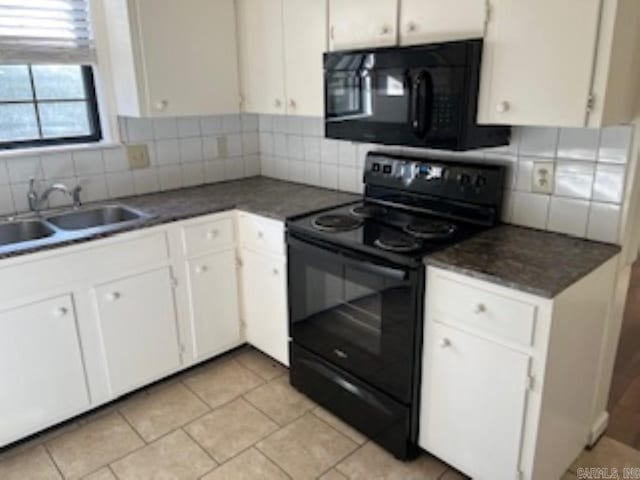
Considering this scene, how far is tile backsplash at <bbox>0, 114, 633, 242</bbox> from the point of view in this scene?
181 cm

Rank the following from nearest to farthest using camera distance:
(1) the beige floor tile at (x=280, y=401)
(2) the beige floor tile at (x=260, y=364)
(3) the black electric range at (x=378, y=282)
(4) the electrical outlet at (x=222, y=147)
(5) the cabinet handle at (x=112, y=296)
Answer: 1. (3) the black electric range at (x=378, y=282)
2. (5) the cabinet handle at (x=112, y=296)
3. (1) the beige floor tile at (x=280, y=401)
4. (2) the beige floor tile at (x=260, y=364)
5. (4) the electrical outlet at (x=222, y=147)

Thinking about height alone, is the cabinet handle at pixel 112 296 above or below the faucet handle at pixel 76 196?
below

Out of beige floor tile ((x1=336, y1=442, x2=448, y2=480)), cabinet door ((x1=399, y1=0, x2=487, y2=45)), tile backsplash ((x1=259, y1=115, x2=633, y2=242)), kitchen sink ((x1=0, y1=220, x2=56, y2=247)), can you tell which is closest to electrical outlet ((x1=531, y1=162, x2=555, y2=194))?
tile backsplash ((x1=259, y1=115, x2=633, y2=242))

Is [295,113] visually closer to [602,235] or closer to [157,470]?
[602,235]

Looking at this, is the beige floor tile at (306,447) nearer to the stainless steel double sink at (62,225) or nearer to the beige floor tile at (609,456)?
the beige floor tile at (609,456)

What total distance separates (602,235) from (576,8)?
815 millimetres

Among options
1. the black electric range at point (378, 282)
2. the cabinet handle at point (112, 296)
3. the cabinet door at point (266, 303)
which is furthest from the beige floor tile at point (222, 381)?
the cabinet handle at point (112, 296)

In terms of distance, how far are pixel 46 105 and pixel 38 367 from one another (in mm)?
1308

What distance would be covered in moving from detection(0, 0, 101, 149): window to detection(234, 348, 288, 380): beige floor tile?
4.76 feet

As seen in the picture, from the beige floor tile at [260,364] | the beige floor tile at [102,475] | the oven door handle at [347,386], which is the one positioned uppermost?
the oven door handle at [347,386]

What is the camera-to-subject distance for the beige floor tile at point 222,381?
2.45 meters

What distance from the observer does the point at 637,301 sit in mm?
3395

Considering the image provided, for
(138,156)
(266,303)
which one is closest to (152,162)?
(138,156)

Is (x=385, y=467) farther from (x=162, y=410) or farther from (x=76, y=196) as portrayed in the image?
(x=76, y=196)
